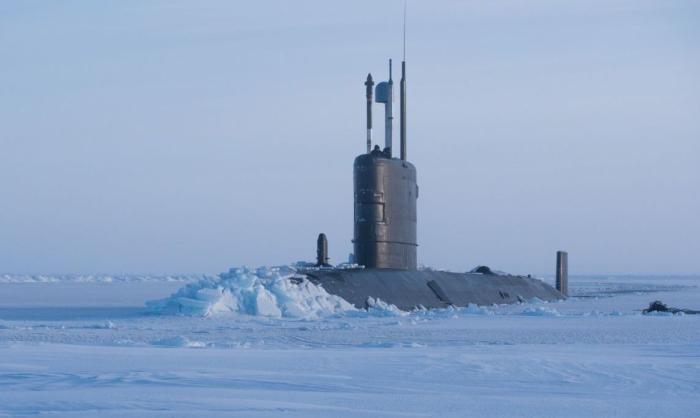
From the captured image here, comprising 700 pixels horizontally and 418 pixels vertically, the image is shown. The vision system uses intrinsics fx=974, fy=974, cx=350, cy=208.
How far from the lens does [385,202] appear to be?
2002 cm

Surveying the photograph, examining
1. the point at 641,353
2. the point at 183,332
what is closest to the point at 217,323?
the point at 183,332

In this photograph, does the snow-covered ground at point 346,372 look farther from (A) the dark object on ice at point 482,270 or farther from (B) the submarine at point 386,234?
(A) the dark object on ice at point 482,270

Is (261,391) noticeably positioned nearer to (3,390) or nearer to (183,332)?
(3,390)

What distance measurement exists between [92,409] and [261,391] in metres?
1.19

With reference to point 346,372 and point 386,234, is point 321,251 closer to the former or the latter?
point 386,234

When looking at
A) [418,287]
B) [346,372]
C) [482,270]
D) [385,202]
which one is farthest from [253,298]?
[482,270]

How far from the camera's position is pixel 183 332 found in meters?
12.7

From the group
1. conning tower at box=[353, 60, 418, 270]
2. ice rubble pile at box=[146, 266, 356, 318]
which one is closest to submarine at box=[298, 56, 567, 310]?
conning tower at box=[353, 60, 418, 270]

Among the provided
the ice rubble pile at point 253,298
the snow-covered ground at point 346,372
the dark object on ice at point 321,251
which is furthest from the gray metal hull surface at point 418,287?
the snow-covered ground at point 346,372

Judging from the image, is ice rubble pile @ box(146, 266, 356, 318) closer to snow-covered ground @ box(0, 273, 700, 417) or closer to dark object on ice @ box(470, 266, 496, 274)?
snow-covered ground @ box(0, 273, 700, 417)

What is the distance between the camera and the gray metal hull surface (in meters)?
18.2

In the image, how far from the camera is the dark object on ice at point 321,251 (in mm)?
20828

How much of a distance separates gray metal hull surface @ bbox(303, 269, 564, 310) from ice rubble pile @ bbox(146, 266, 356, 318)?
65cm

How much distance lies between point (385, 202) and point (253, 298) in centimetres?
493
